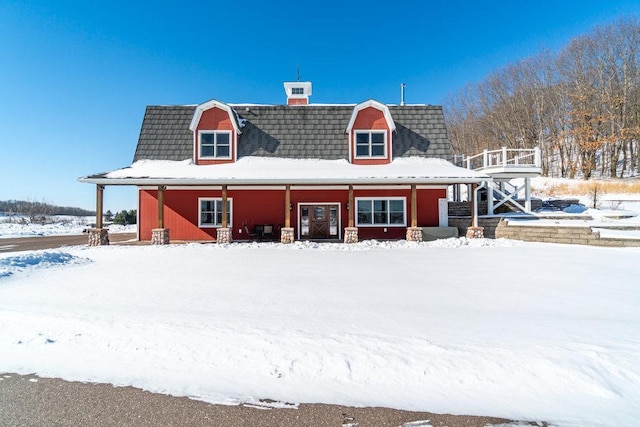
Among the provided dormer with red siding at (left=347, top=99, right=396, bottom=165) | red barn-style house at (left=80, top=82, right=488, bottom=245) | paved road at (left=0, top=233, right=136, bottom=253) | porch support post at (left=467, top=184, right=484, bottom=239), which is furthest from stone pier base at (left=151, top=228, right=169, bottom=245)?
porch support post at (left=467, top=184, right=484, bottom=239)

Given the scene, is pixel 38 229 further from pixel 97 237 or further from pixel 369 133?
pixel 369 133

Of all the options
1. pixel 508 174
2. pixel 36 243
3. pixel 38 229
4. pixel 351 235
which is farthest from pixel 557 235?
pixel 38 229

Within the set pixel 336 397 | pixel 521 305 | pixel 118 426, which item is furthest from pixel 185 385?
pixel 521 305

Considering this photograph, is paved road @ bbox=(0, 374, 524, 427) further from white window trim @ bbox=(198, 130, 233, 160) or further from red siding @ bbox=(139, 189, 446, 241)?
white window trim @ bbox=(198, 130, 233, 160)

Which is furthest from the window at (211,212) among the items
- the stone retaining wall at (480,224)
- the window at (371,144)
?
the stone retaining wall at (480,224)

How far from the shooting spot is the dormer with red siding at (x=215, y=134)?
51.6 feet

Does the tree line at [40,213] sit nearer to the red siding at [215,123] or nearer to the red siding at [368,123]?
the red siding at [215,123]

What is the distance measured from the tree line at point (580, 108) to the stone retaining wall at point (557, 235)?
56.6 feet

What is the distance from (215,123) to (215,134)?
569 mm

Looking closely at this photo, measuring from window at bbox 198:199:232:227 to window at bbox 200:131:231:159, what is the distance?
90.7 inches

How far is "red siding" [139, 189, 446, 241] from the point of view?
1583 centimetres

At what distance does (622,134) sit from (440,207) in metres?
20.0

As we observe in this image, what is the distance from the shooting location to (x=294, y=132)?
54.7 feet

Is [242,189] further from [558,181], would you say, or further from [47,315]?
[558,181]
